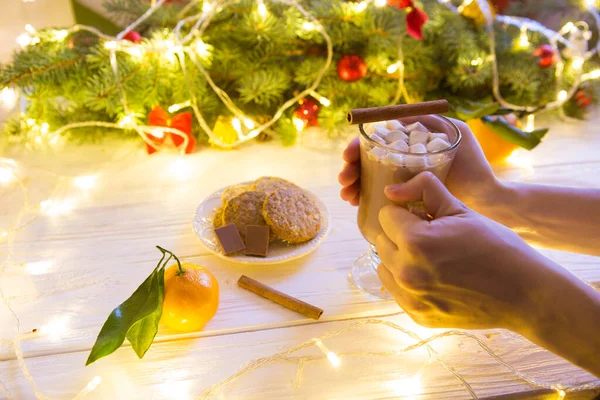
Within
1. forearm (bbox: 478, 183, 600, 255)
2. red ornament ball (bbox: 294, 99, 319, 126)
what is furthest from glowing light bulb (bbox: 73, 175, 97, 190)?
forearm (bbox: 478, 183, 600, 255)

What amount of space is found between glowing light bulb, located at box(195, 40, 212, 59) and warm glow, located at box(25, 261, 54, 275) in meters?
0.74

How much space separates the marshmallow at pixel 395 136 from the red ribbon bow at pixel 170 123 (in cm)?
79

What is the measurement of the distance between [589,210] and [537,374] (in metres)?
0.35

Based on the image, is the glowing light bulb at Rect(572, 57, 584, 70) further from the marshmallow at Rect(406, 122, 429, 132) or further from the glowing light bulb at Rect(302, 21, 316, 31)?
the marshmallow at Rect(406, 122, 429, 132)

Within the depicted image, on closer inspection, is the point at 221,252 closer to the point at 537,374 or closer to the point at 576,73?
the point at 537,374

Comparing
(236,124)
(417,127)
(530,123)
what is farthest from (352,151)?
(530,123)

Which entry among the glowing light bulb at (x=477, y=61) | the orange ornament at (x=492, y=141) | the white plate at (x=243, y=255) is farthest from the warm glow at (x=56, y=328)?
the glowing light bulb at (x=477, y=61)

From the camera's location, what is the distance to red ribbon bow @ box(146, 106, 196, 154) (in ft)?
5.00

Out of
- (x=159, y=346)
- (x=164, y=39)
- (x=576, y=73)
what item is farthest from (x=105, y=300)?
(x=576, y=73)

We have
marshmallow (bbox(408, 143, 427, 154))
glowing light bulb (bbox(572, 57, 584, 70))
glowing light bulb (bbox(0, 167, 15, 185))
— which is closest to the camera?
marshmallow (bbox(408, 143, 427, 154))

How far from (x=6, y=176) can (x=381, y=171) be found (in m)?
1.08

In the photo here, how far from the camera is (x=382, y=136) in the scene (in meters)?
0.94

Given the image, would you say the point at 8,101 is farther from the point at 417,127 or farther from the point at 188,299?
the point at 417,127

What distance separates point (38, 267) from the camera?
114 centimetres
